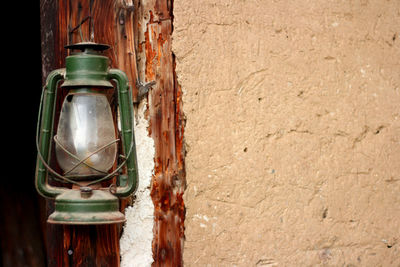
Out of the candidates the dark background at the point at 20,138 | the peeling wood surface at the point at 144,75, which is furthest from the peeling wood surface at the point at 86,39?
the dark background at the point at 20,138

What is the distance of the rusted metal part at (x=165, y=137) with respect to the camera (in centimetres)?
162

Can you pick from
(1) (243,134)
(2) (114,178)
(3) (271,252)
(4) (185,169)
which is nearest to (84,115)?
(2) (114,178)

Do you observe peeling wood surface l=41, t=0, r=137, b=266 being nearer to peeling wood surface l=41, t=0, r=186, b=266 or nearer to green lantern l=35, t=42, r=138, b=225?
peeling wood surface l=41, t=0, r=186, b=266

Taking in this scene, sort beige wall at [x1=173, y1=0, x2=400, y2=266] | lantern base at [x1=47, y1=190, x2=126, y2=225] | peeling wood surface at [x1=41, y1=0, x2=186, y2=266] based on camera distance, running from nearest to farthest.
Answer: lantern base at [x1=47, y1=190, x2=126, y2=225] → peeling wood surface at [x1=41, y1=0, x2=186, y2=266] → beige wall at [x1=173, y1=0, x2=400, y2=266]

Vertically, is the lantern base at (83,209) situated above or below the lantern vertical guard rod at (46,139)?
below

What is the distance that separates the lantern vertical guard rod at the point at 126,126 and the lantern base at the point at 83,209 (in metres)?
0.08

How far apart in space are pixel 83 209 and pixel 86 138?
0.18 m

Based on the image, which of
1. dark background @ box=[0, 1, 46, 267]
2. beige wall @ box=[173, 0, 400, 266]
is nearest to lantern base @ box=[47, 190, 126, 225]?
beige wall @ box=[173, 0, 400, 266]

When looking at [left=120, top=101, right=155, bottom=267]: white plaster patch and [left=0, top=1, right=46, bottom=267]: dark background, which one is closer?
[left=120, top=101, right=155, bottom=267]: white plaster patch

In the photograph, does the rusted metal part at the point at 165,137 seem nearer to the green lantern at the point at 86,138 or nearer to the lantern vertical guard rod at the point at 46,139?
the green lantern at the point at 86,138

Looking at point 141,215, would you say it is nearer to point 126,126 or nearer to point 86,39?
point 126,126

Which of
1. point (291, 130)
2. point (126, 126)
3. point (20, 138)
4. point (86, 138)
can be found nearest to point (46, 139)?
point (86, 138)

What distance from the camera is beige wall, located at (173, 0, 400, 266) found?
1670 millimetres

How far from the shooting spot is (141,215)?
161 centimetres
